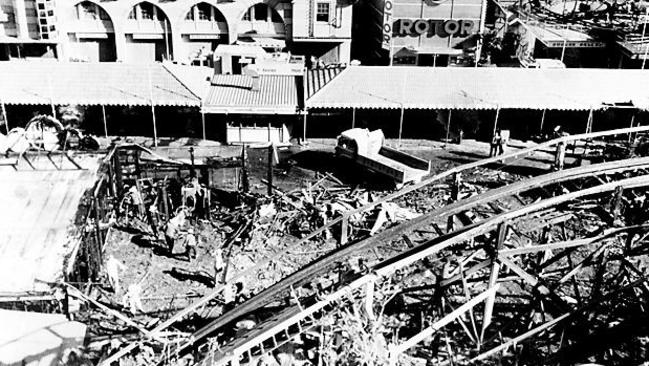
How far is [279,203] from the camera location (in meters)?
23.7

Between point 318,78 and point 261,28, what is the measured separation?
12054 mm

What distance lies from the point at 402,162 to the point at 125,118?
566 inches

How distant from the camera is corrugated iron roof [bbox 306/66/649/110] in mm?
31562

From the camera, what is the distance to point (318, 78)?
3253 centimetres

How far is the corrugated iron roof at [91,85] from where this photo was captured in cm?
3069

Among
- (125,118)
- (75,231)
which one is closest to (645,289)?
(75,231)

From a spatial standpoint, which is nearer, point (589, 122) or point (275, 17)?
point (589, 122)

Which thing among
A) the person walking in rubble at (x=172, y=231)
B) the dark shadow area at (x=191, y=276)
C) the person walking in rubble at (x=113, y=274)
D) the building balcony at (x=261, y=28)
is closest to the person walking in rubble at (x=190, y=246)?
the person walking in rubble at (x=172, y=231)

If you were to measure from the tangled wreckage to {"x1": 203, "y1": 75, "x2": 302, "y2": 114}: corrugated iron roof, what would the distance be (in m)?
1.97

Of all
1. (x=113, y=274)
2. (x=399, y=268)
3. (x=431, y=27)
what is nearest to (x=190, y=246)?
(x=113, y=274)

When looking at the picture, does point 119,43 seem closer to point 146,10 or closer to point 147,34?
point 147,34

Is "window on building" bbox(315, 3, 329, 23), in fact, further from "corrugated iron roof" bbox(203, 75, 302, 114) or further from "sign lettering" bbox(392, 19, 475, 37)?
"corrugated iron roof" bbox(203, 75, 302, 114)

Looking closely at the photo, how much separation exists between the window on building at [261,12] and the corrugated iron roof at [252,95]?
35.5ft

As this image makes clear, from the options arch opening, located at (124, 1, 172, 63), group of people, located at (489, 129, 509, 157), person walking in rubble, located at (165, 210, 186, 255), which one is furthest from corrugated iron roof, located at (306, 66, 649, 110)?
arch opening, located at (124, 1, 172, 63)
